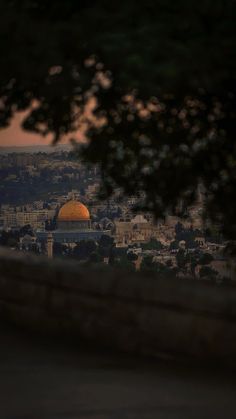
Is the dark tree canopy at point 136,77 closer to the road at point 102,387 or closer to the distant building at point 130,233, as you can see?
the road at point 102,387

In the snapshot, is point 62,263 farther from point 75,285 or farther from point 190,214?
point 190,214

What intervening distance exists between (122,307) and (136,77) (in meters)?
1.77

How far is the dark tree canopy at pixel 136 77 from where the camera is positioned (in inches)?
297

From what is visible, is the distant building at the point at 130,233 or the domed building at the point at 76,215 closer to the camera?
the distant building at the point at 130,233

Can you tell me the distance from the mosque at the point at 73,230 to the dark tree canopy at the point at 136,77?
78.8 feet

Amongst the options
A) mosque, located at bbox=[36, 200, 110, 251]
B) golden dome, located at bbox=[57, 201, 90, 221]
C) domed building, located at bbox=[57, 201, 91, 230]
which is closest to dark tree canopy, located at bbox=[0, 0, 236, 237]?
mosque, located at bbox=[36, 200, 110, 251]

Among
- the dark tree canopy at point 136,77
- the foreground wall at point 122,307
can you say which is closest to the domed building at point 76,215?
the dark tree canopy at point 136,77

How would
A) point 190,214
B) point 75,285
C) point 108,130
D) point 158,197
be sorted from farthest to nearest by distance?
point 190,214, point 158,197, point 108,130, point 75,285

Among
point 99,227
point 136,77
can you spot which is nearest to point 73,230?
point 99,227

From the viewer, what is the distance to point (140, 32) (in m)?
7.65

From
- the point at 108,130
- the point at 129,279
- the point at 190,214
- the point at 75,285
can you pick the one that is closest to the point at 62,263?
the point at 75,285

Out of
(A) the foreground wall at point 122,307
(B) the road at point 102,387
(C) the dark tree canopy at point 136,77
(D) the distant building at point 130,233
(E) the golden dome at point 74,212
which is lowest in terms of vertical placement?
(B) the road at point 102,387

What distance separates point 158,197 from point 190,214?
129 cm

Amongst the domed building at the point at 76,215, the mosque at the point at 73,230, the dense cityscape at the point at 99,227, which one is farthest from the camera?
the domed building at the point at 76,215
